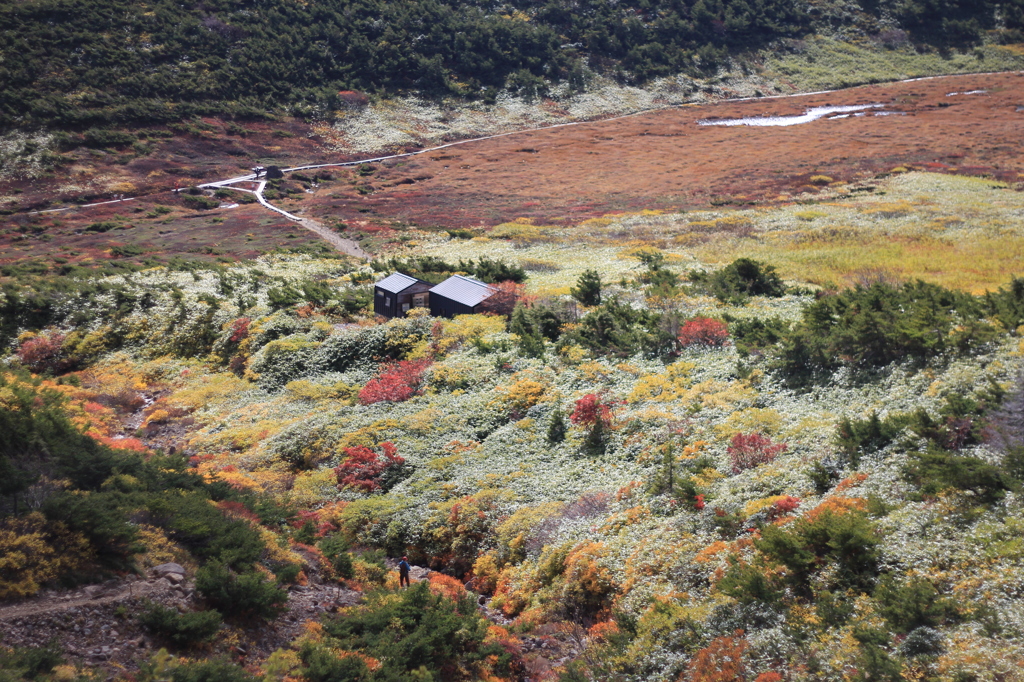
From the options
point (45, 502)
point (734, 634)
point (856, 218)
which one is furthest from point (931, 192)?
point (45, 502)

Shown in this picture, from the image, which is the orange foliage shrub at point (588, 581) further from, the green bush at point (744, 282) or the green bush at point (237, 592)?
the green bush at point (744, 282)

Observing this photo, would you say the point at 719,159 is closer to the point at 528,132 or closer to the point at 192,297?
the point at 528,132

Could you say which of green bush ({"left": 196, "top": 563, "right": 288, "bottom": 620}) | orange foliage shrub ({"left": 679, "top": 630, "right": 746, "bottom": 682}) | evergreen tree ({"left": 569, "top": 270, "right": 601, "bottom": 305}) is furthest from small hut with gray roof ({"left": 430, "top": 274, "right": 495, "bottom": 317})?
orange foliage shrub ({"left": 679, "top": 630, "right": 746, "bottom": 682})

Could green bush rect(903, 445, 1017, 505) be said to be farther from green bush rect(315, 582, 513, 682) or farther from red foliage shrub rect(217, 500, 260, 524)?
red foliage shrub rect(217, 500, 260, 524)

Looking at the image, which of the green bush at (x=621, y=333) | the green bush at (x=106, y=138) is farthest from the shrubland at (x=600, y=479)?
the green bush at (x=106, y=138)

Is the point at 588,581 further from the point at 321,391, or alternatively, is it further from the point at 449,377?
the point at 321,391

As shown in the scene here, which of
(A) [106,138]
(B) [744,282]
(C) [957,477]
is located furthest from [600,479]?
(A) [106,138]
